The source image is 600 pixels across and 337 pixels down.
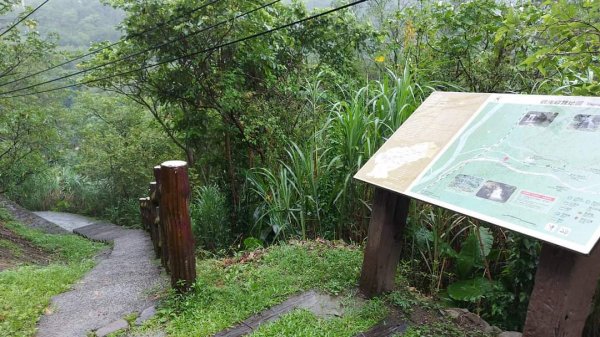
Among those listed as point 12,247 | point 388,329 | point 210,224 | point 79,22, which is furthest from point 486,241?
point 79,22

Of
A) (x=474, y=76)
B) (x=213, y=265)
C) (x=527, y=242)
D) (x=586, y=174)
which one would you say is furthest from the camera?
(x=474, y=76)

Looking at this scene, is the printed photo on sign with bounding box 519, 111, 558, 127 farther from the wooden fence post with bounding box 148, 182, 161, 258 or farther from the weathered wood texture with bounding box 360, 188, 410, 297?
the wooden fence post with bounding box 148, 182, 161, 258

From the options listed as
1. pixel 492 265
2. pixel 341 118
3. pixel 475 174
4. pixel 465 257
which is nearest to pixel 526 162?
pixel 475 174

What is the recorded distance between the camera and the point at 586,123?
6.60 feet

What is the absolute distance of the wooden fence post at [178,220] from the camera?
302cm

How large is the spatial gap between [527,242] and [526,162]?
1.01 meters

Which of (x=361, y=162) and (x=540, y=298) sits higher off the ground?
(x=361, y=162)

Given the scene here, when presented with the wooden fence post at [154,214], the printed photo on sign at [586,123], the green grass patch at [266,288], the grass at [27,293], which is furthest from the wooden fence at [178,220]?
the printed photo on sign at [586,123]

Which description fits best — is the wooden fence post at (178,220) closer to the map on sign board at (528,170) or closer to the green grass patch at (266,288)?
the green grass patch at (266,288)

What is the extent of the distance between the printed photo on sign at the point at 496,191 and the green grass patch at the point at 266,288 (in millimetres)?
1111

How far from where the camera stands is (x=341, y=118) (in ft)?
12.8

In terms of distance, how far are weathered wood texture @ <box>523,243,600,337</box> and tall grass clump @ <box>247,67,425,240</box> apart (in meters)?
1.88

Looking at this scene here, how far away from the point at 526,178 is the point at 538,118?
0.42m

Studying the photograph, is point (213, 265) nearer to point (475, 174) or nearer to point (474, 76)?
point (475, 174)
